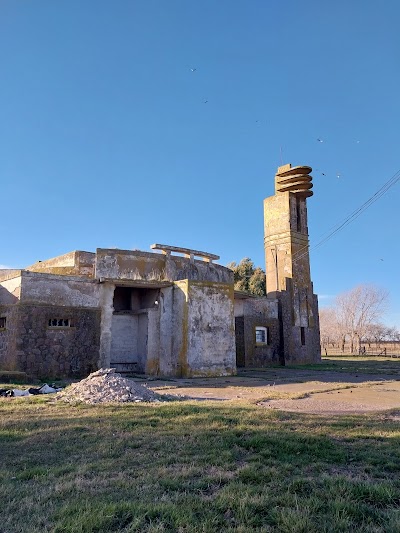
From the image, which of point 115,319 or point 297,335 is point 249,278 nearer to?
point 297,335

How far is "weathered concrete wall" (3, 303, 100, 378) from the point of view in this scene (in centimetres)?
1443

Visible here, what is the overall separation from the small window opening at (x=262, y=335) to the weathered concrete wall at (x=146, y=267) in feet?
14.2

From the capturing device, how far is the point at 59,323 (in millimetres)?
15344

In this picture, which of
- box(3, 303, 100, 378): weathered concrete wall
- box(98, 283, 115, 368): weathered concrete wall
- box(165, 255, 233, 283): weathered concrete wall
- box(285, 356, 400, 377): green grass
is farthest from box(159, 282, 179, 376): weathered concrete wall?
box(285, 356, 400, 377): green grass

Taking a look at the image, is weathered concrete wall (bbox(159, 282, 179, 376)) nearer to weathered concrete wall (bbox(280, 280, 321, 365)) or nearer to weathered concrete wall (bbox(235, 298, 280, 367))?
weathered concrete wall (bbox(235, 298, 280, 367))

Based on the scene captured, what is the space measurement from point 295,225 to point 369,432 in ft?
76.1

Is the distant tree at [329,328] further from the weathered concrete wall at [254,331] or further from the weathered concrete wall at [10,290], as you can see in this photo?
the weathered concrete wall at [10,290]

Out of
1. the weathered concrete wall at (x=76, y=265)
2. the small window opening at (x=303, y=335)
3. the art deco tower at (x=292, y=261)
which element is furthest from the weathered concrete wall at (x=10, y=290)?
the small window opening at (x=303, y=335)

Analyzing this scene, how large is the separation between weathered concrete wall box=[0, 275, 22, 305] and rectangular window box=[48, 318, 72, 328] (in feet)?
4.41

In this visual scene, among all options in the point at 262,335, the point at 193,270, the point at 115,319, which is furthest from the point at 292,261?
the point at 115,319

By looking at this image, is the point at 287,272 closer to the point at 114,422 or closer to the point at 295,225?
the point at 295,225

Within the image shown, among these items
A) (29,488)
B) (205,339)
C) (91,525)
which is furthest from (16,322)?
(91,525)

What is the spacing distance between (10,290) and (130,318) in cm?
567

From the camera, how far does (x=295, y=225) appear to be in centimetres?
2833
